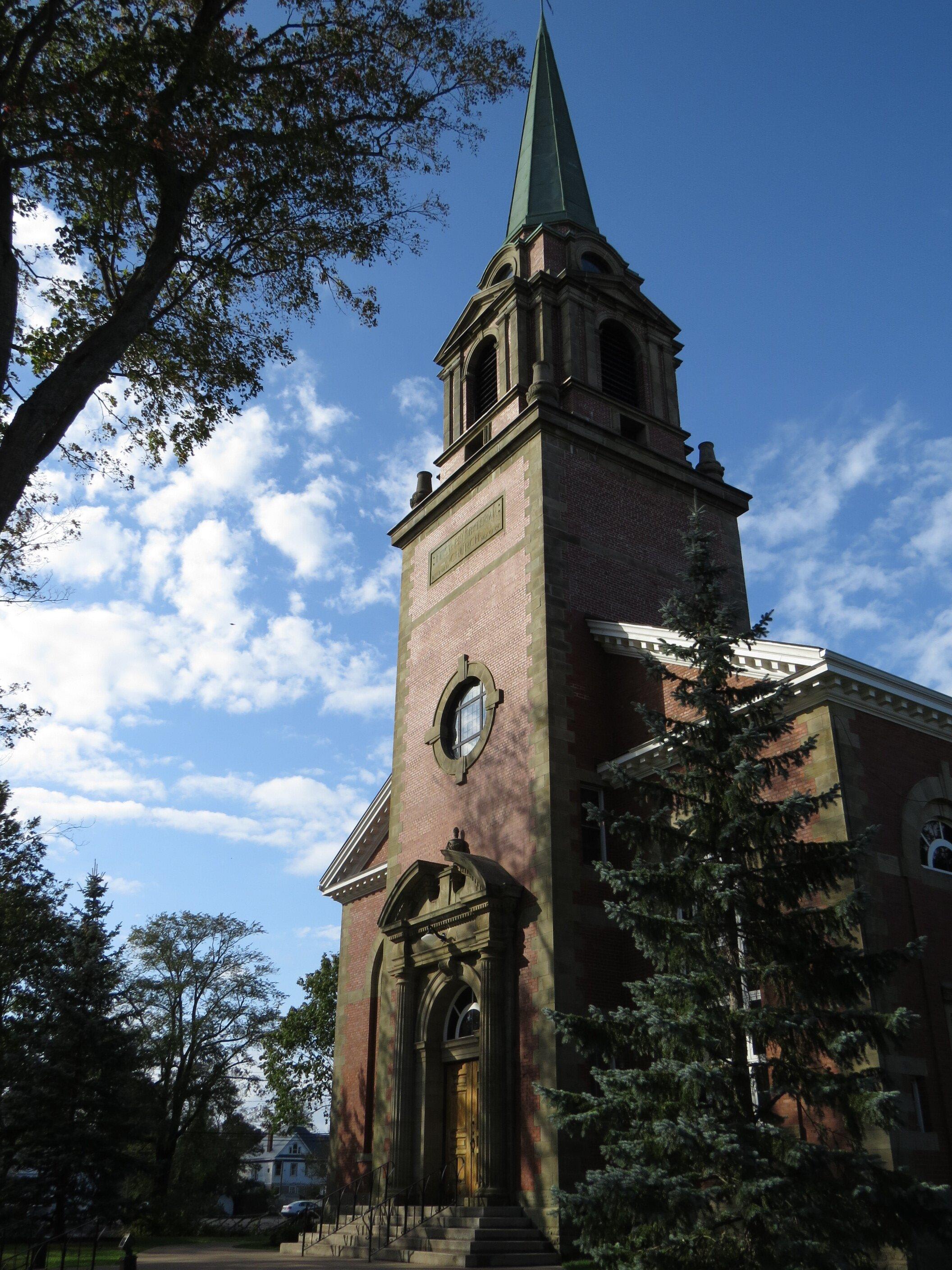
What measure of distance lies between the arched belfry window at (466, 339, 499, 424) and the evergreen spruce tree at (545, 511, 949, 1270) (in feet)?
43.3

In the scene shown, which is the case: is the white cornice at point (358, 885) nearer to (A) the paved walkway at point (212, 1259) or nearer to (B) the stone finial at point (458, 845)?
(B) the stone finial at point (458, 845)

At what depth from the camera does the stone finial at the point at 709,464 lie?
23.8 metres

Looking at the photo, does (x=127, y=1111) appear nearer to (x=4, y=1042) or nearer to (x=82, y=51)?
(x=4, y=1042)

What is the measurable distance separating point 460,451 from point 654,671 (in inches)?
510

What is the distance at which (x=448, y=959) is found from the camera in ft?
58.5

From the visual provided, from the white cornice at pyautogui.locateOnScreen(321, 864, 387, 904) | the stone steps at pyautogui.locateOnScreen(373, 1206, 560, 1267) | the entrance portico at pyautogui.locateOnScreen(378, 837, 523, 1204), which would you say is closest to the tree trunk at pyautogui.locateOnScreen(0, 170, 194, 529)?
the entrance portico at pyautogui.locateOnScreen(378, 837, 523, 1204)

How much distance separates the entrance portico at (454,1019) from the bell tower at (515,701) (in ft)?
0.13

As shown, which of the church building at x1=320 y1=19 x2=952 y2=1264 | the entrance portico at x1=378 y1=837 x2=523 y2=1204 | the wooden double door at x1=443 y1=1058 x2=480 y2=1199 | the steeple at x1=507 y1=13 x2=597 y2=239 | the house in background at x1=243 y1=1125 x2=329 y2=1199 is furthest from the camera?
the house in background at x1=243 y1=1125 x2=329 y2=1199

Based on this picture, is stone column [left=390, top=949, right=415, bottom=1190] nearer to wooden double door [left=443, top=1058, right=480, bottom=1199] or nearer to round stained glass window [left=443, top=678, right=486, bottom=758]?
wooden double door [left=443, top=1058, right=480, bottom=1199]

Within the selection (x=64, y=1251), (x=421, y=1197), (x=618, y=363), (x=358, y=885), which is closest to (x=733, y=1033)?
(x=421, y=1197)

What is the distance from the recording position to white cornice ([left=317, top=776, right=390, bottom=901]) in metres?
24.4

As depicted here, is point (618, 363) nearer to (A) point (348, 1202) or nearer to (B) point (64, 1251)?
(A) point (348, 1202)

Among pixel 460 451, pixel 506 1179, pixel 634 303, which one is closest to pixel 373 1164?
pixel 506 1179

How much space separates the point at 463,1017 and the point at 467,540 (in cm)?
980
